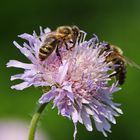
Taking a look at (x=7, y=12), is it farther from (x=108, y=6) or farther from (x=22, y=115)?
(x=22, y=115)

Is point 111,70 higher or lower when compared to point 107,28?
lower

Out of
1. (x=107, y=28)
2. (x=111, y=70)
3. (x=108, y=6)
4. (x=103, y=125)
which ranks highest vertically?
(x=108, y=6)

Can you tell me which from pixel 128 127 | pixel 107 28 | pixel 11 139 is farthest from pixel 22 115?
pixel 107 28

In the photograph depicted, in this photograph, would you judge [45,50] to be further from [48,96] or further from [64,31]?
[48,96]

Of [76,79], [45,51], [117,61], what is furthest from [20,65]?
[117,61]

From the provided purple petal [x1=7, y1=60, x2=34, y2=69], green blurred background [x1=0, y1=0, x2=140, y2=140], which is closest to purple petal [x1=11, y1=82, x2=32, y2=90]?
purple petal [x1=7, y1=60, x2=34, y2=69]

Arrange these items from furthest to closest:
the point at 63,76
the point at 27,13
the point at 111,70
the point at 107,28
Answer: the point at 27,13, the point at 107,28, the point at 111,70, the point at 63,76
